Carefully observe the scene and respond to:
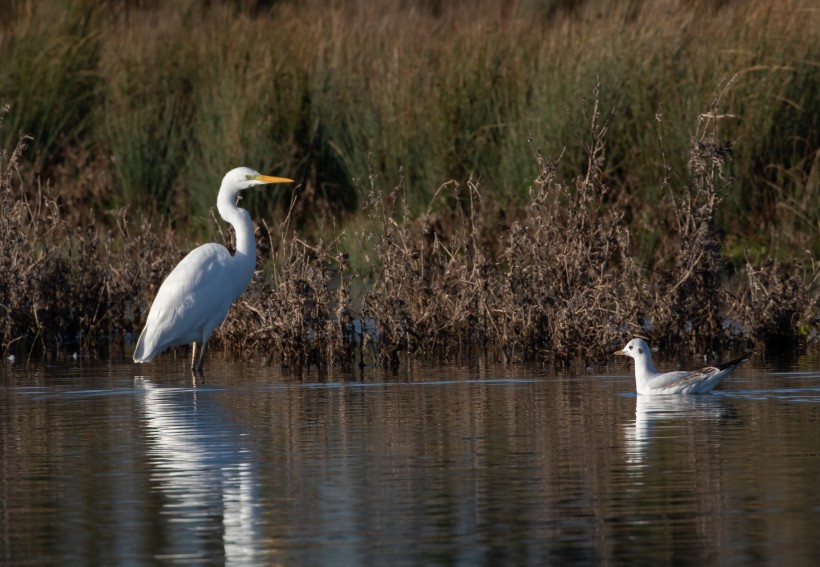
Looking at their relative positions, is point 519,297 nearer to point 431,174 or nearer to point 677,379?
point 677,379

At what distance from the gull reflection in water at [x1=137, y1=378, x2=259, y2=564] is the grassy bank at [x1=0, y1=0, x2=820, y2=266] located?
21.8ft

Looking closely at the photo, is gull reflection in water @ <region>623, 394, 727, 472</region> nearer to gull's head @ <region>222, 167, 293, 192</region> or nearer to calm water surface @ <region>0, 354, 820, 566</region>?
calm water surface @ <region>0, 354, 820, 566</region>

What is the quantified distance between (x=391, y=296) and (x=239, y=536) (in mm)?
5968

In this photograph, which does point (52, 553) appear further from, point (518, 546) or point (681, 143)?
point (681, 143)

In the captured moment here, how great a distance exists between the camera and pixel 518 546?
6.04m

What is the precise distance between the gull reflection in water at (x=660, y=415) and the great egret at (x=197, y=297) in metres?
3.53

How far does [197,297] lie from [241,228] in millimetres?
935

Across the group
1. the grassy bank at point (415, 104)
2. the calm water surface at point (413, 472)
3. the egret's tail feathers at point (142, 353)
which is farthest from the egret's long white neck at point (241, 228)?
the grassy bank at point (415, 104)

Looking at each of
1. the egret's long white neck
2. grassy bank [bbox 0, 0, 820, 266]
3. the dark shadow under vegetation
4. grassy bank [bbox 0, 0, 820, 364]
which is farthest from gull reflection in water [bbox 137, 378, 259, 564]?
grassy bank [bbox 0, 0, 820, 266]

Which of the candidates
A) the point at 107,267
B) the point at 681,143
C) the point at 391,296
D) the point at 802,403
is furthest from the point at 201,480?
the point at 681,143

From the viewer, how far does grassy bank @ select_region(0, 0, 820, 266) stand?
16.9m

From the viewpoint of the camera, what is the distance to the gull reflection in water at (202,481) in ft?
20.4

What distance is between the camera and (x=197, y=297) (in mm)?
12266

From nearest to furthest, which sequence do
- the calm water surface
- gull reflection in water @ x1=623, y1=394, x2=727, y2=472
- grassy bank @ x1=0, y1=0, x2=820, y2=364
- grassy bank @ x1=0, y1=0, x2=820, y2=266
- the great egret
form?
the calm water surface
gull reflection in water @ x1=623, y1=394, x2=727, y2=472
the great egret
grassy bank @ x1=0, y1=0, x2=820, y2=364
grassy bank @ x1=0, y1=0, x2=820, y2=266
